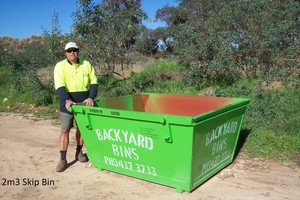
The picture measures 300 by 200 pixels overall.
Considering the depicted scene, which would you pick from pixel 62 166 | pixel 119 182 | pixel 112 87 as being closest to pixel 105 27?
pixel 112 87

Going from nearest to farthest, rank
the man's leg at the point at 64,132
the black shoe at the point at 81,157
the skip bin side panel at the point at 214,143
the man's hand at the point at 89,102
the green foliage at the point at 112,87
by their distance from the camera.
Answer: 1. the skip bin side panel at the point at 214,143
2. the man's hand at the point at 89,102
3. the man's leg at the point at 64,132
4. the black shoe at the point at 81,157
5. the green foliage at the point at 112,87

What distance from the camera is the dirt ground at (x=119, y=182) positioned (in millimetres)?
3995

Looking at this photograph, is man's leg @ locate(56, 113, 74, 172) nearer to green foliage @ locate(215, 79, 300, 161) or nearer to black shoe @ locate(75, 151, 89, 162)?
black shoe @ locate(75, 151, 89, 162)

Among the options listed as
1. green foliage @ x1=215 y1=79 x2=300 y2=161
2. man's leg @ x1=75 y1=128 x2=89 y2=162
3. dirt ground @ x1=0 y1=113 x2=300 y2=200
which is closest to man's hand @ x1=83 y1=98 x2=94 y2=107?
man's leg @ x1=75 y1=128 x2=89 y2=162

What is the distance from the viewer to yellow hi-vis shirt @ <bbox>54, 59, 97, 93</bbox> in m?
4.73

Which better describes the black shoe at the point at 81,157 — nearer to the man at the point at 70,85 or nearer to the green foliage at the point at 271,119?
A: the man at the point at 70,85

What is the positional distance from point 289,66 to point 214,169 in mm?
5012

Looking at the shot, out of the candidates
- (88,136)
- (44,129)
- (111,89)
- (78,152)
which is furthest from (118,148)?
(111,89)

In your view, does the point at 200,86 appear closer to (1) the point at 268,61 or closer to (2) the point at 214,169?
(1) the point at 268,61

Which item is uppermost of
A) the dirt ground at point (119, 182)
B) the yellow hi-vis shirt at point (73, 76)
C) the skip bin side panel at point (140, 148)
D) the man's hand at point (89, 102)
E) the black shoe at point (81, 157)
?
the yellow hi-vis shirt at point (73, 76)

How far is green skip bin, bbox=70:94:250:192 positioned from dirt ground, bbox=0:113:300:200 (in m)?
0.13

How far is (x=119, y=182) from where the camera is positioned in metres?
4.40

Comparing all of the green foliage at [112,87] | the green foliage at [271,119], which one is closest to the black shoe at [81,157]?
the green foliage at [271,119]

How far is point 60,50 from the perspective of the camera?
9.84 meters
